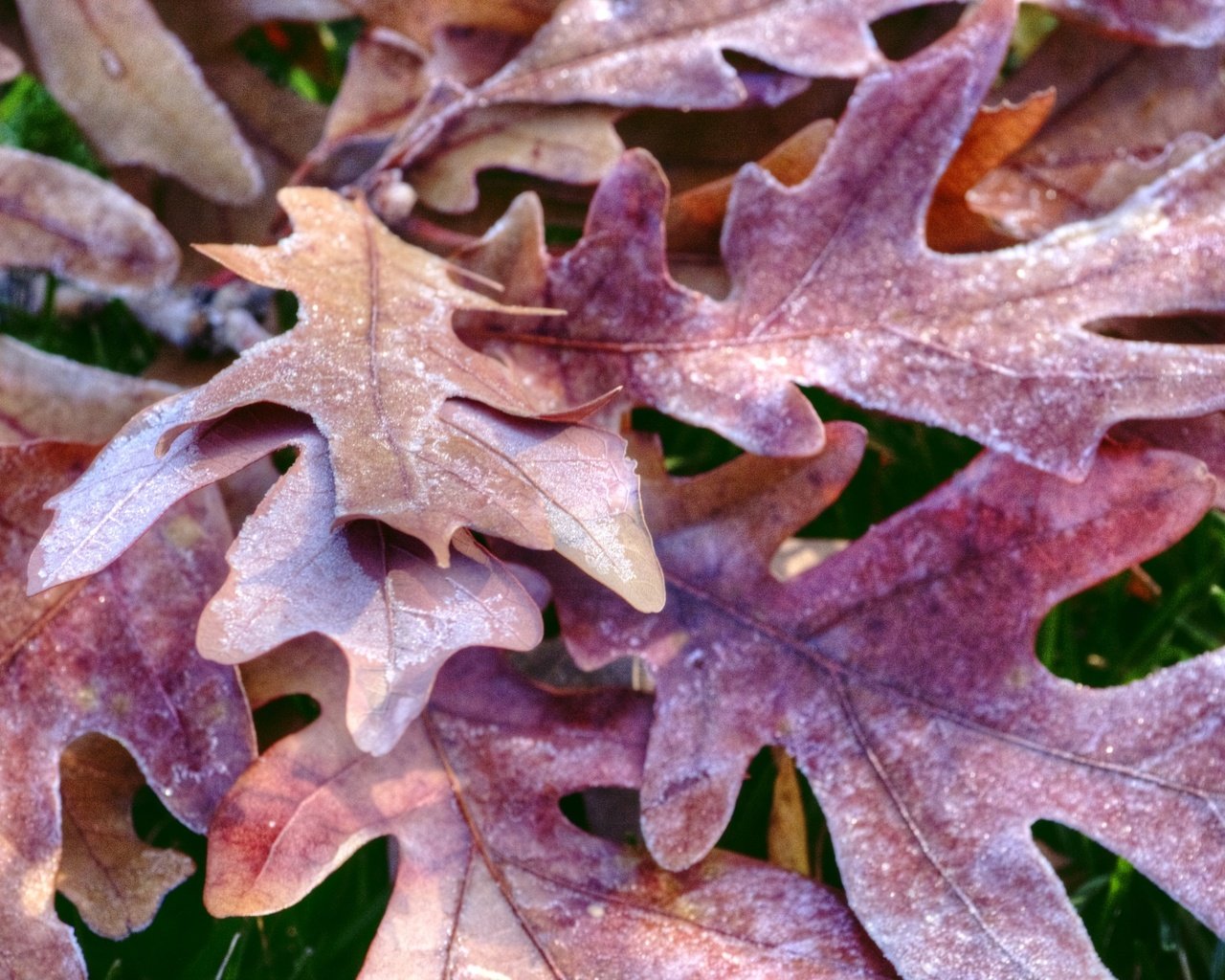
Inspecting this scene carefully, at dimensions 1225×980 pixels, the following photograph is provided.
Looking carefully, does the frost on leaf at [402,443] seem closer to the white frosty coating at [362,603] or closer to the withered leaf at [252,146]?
the white frosty coating at [362,603]

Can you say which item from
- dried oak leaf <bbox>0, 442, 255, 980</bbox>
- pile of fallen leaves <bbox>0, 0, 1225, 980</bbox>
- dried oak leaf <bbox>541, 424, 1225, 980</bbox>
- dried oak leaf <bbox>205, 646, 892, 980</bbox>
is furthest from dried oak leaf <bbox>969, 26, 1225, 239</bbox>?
dried oak leaf <bbox>0, 442, 255, 980</bbox>

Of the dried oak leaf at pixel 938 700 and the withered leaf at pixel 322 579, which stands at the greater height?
the withered leaf at pixel 322 579

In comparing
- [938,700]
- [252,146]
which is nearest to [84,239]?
[252,146]

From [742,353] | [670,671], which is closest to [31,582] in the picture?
[670,671]

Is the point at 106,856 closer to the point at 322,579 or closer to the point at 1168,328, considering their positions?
the point at 322,579

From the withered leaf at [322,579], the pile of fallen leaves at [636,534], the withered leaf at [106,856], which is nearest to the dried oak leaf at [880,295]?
the pile of fallen leaves at [636,534]

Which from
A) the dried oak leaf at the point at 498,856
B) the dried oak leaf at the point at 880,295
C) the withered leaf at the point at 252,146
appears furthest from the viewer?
the withered leaf at the point at 252,146
